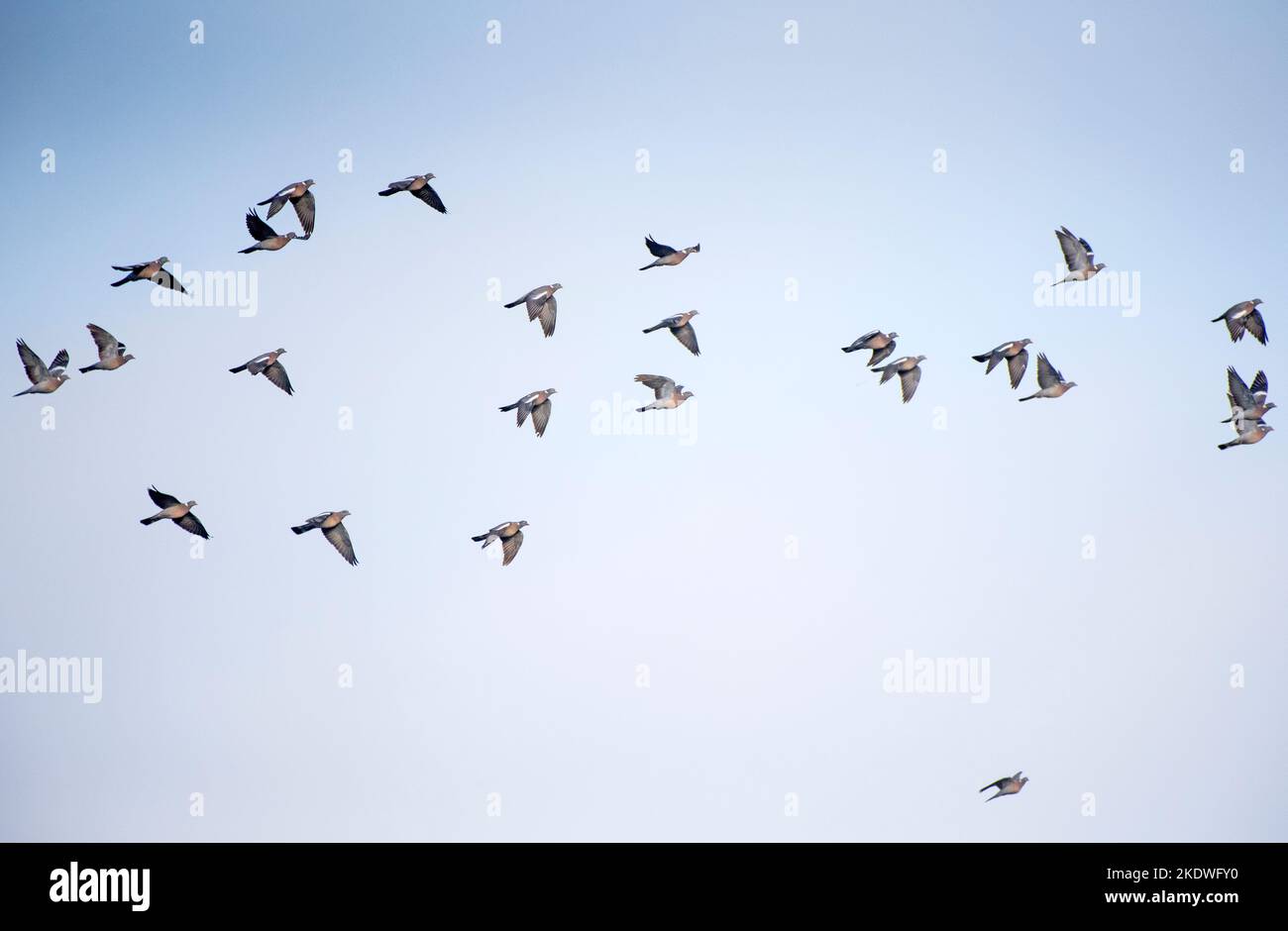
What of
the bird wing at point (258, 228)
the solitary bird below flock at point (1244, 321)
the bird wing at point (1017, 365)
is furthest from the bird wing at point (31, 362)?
the solitary bird below flock at point (1244, 321)

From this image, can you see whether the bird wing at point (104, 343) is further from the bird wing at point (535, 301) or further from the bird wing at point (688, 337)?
the bird wing at point (688, 337)

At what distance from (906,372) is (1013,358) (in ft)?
7.24

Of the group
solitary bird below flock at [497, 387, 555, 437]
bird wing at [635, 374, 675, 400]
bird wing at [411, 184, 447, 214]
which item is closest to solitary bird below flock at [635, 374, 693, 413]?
bird wing at [635, 374, 675, 400]

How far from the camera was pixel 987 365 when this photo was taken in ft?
110

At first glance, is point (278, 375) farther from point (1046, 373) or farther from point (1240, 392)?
point (1240, 392)

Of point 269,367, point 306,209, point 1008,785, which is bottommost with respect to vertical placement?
point 1008,785

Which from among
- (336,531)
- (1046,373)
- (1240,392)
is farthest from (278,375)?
(1240,392)

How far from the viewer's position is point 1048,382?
34625 mm

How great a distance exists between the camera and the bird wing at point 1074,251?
108ft

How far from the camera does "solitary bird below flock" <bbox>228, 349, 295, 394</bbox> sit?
3325cm

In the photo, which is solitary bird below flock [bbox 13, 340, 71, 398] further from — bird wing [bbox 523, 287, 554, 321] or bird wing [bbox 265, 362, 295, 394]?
bird wing [bbox 523, 287, 554, 321]
